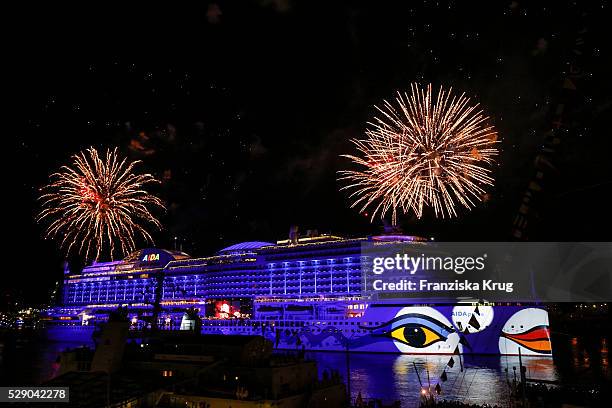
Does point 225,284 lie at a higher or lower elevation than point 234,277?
lower

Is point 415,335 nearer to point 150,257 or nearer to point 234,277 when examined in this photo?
point 234,277

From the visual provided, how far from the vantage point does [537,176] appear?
2161cm

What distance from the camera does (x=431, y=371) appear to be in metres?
38.8

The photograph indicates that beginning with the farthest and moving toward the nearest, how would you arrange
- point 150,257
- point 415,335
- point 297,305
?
point 150,257 < point 297,305 < point 415,335

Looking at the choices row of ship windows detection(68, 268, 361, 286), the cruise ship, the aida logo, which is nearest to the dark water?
the cruise ship

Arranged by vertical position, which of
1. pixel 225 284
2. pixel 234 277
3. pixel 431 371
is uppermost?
pixel 234 277

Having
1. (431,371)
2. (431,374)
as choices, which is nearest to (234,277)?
(431,371)

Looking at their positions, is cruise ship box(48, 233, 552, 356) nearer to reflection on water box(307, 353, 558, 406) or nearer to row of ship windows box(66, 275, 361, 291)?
row of ship windows box(66, 275, 361, 291)

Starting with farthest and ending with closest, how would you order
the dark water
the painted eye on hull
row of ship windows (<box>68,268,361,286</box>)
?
row of ship windows (<box>68,268,361,286</box>) < the painted eye on hull < the dark water

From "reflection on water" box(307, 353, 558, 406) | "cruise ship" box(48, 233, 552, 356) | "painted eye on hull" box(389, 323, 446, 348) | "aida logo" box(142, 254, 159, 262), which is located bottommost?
"reflection on water" box(307, 353, 558, 406)

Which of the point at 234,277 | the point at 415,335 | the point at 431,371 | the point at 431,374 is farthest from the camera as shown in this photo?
the point at 234,277

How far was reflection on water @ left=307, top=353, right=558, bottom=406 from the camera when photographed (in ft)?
97.8

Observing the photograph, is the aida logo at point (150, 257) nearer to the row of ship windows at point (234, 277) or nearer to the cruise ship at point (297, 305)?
the cruise ship at point (297, 305)

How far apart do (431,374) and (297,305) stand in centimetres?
2727
